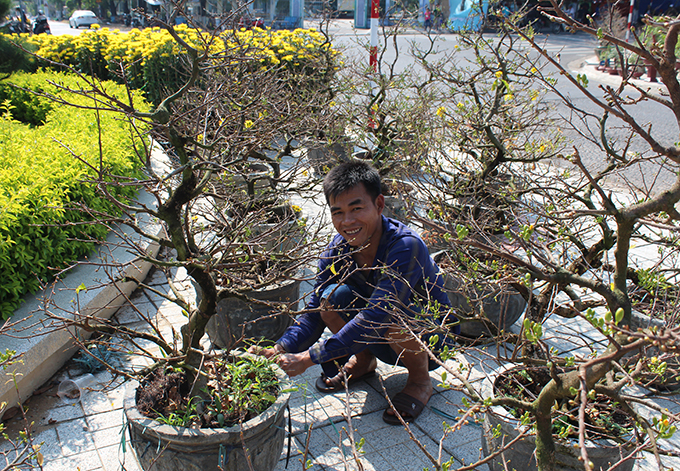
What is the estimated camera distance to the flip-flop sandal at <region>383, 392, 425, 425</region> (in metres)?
2.89

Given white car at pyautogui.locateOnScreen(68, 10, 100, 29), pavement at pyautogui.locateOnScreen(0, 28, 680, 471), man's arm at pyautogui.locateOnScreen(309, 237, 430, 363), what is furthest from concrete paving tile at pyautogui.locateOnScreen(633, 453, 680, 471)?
white car at pyautogui.locateOnScreen(68, 10, 100, 29)

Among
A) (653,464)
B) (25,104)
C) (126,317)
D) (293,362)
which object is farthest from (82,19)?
(653,464)

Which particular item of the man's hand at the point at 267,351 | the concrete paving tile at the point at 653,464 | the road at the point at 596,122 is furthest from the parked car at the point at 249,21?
the concrete paving tile at the point at 653,464

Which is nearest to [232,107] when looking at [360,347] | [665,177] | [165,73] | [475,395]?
[360,347]

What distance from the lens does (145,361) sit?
3430mm

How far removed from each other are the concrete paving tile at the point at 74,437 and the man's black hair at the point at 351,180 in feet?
5.67

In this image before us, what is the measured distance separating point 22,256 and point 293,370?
183 cm

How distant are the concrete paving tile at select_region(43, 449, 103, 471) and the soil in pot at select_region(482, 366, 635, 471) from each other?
1804 mm

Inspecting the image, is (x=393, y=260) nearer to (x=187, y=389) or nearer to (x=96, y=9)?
(x=187, y=389)

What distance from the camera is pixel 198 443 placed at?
81.0 inches

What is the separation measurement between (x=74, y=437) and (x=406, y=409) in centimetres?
170

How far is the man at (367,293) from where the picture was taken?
8.78 feet

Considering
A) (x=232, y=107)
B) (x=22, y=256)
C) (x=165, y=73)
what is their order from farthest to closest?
(x=165, y=73), (x=232, y=107), (x=22, y=256)

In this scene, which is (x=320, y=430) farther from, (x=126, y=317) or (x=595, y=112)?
(x=595, y=112)
